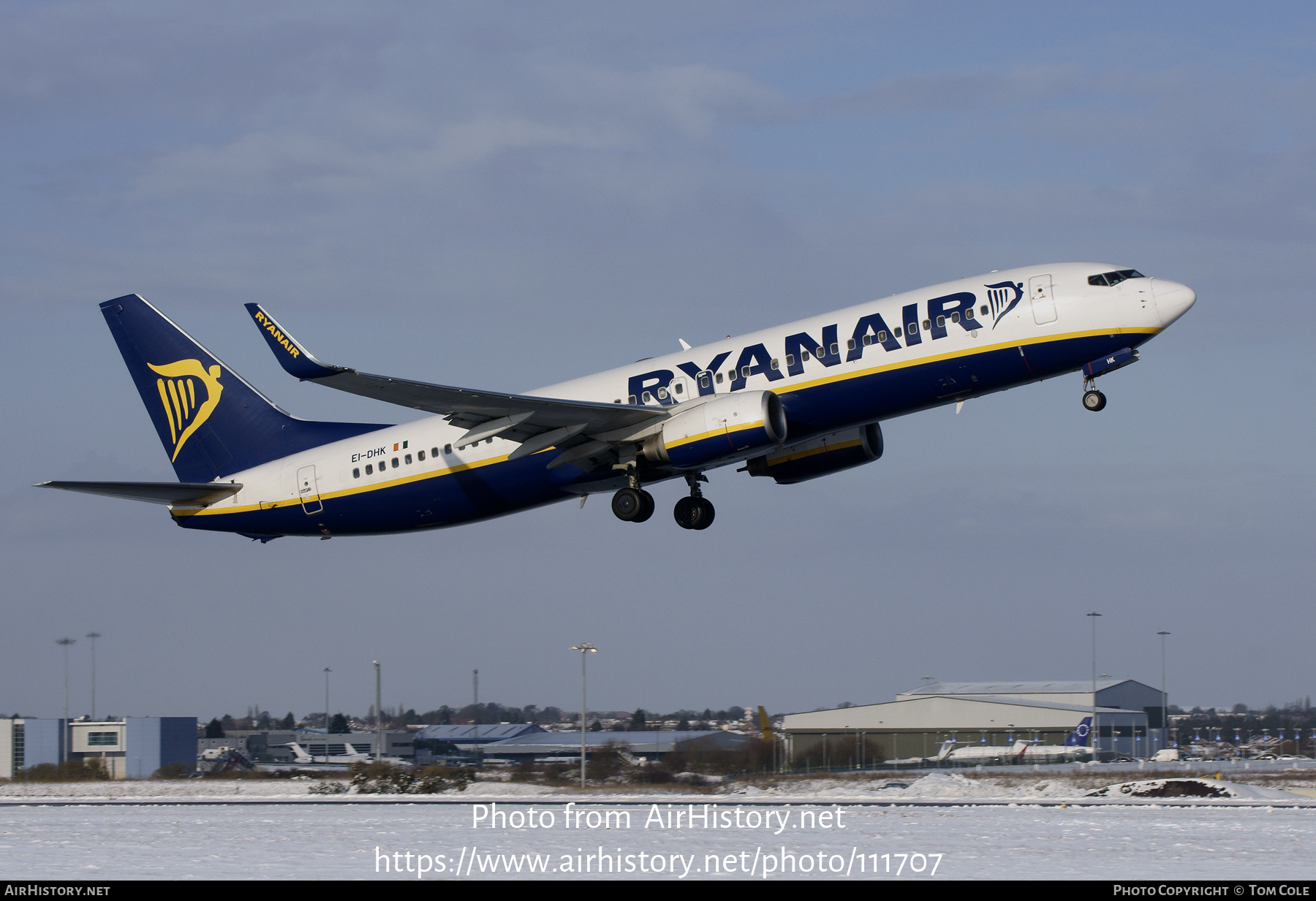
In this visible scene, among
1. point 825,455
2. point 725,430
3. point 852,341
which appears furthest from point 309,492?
point 852,341

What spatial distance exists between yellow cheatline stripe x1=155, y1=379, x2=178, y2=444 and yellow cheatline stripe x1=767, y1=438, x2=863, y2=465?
20.0 meters

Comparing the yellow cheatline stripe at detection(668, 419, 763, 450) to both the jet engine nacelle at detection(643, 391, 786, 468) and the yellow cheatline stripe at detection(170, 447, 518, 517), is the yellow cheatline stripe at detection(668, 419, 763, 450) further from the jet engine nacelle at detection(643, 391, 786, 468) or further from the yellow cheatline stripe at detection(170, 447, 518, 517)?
the yellow cheatline stripe at detection(170, 447, 518, 517)

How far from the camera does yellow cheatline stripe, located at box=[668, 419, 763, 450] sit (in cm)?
3500

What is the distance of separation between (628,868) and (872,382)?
14073mm

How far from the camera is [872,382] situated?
35312 mm

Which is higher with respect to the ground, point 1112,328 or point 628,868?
point 1112,328

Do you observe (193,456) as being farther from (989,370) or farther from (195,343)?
(989,370)

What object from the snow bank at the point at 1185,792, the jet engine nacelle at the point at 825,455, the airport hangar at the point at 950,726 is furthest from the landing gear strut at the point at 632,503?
the airport hangar at the point at 950,726

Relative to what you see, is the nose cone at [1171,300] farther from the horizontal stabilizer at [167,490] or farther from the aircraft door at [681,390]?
the horizontal stabilizer at [167,490]

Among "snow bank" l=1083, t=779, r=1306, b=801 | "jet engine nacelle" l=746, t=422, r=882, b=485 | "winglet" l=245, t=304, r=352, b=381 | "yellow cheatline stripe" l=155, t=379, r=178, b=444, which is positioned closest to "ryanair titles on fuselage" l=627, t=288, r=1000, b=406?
"jet engine nacelle" l=746, t=422, r=882, b=485

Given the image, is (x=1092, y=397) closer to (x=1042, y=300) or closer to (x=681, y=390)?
(x=1042, y=300)

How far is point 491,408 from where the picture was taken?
36.3 meters

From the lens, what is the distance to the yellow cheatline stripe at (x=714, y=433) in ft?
115
